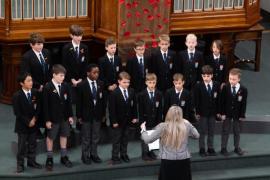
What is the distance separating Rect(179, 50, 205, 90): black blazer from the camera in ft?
36.4

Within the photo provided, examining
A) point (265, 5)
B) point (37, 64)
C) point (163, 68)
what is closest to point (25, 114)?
point (37, 64)

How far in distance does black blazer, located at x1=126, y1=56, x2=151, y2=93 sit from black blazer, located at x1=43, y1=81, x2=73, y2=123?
1.04 meters

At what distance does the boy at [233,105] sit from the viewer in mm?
10625

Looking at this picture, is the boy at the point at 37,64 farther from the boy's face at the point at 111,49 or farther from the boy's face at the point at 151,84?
the boy's face at the point at 151,84

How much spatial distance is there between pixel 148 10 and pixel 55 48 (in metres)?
1.42

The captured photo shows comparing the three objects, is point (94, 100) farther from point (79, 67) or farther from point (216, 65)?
point (216, 65)

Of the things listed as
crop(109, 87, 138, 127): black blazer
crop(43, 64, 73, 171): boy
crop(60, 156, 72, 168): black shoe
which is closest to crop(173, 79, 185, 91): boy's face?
crop(109, 87, 138, 127): black blazer

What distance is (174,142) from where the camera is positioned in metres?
9.27

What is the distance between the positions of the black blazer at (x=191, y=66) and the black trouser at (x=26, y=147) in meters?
2.11

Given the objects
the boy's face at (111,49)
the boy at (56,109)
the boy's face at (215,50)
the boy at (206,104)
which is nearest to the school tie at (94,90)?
the boy at (56,109)

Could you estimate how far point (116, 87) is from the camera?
1045 cm

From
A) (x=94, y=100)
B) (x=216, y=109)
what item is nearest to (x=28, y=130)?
(x=94, y=100)

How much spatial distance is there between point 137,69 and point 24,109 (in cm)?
160

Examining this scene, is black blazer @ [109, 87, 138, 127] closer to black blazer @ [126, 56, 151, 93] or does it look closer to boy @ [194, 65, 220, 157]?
black blazer @ [126, 56, 151, 93]
